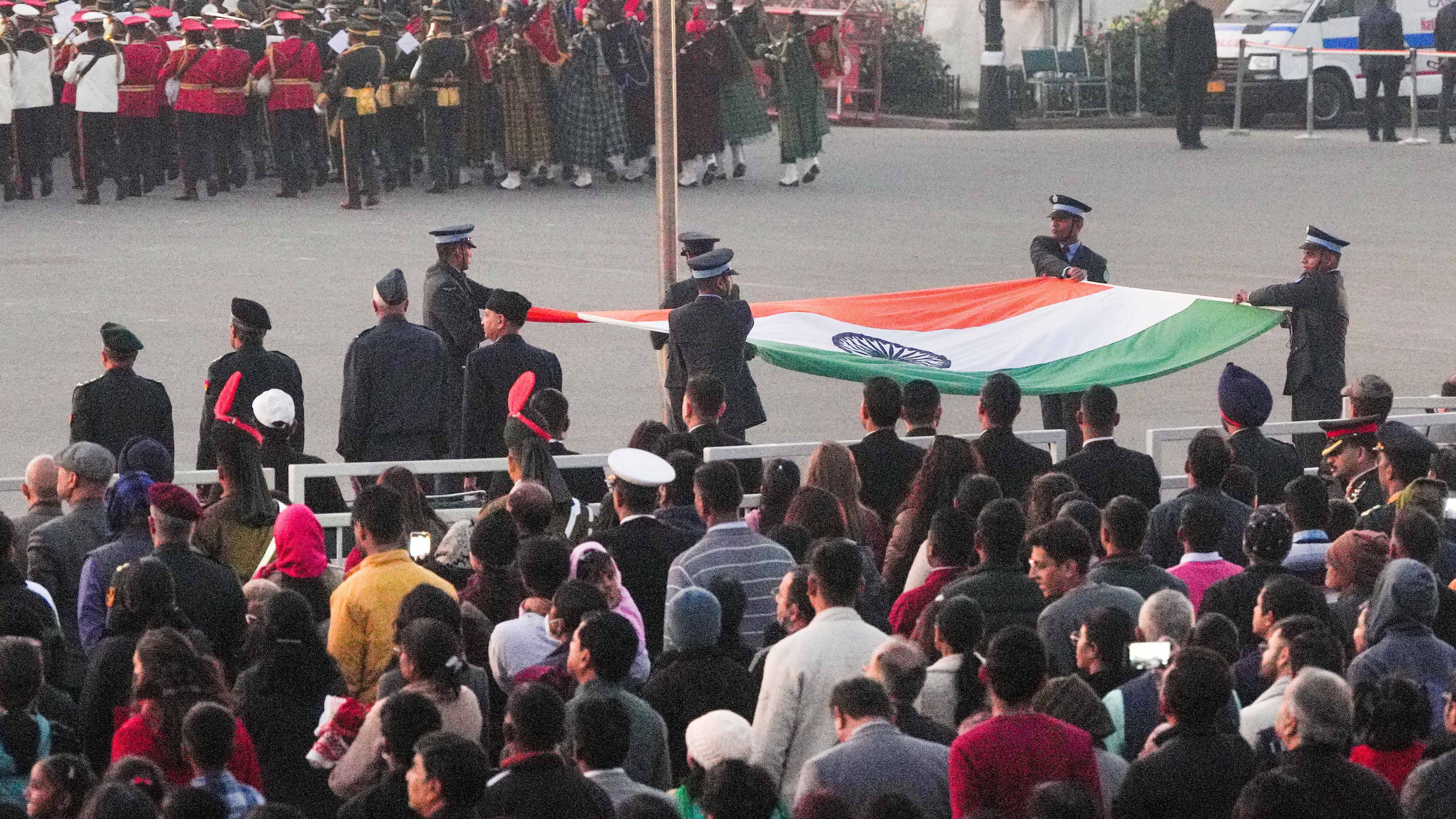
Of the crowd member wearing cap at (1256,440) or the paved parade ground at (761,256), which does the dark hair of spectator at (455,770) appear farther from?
the paved parade ground at (761,256)

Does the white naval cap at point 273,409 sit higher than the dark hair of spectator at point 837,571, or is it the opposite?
the white naval cap at point 273,409

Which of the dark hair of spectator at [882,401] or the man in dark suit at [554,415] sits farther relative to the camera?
the dark hair of spectator at [882,401]

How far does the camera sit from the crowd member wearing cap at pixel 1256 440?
8.23m

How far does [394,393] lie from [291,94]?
1157cm

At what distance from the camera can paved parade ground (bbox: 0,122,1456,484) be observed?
45.0 ft

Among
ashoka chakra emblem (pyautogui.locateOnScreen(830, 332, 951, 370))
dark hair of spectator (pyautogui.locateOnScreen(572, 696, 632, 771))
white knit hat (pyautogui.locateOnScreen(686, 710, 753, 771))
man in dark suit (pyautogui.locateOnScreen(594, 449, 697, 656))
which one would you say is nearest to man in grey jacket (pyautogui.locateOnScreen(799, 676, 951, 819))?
white knit hat (pyautogui.locateOnScreen(686, 710, 753, 771))

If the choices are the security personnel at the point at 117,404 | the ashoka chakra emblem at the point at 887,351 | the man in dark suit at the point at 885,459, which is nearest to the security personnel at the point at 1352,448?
the man in dark suit at the point at 885,459

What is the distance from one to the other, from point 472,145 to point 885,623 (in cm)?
1598

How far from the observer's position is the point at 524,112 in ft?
70.9

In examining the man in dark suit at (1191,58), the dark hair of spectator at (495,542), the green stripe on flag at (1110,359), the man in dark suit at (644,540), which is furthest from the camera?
the man in dark suit at (1191,58)

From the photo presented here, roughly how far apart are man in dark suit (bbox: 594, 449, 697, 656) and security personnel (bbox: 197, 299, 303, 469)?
271 centimetres

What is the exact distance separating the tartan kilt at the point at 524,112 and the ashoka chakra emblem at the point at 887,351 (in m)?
11.6

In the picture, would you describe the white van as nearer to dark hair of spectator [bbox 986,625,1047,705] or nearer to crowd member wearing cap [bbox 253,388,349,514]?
crowd member wearing cap [bbox 253,388,349,514]

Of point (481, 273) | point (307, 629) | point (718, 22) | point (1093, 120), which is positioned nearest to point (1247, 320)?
point (307, 629)
